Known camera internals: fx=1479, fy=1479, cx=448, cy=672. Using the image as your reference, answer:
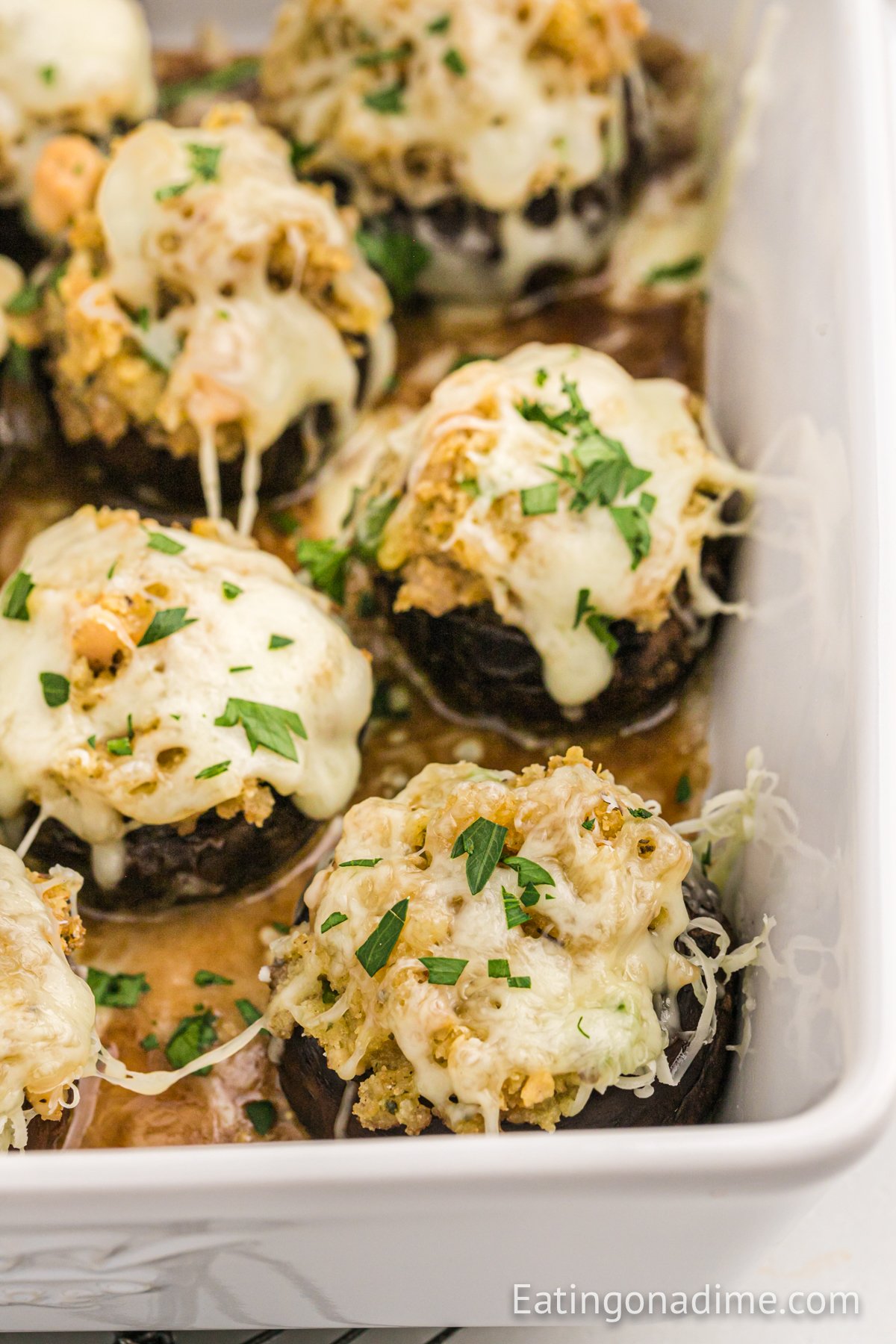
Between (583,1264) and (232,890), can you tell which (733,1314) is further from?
(232,890)

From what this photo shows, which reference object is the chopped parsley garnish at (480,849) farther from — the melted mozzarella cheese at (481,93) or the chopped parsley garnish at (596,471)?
the melted mozzarella cheese at (481,93)

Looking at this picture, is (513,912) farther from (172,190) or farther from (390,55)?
(390,55)

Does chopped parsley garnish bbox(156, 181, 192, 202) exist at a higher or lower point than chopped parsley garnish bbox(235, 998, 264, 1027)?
higher

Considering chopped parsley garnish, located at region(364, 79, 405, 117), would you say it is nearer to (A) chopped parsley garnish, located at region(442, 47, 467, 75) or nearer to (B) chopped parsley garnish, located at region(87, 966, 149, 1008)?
(A) chopped parsley garnish, located at region(442, 47, 467, 75)

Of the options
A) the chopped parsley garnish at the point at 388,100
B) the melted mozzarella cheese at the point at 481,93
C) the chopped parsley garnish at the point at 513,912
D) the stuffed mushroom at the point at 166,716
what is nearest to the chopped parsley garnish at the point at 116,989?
the stuffed mushroom at the point at 166,716

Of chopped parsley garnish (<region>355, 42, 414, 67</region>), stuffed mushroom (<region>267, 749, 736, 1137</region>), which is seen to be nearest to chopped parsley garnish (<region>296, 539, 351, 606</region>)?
stuffed mushroom (<region>267, 749, 736, 1137</region>)

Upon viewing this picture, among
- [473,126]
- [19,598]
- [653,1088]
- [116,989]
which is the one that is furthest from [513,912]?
[473,126]

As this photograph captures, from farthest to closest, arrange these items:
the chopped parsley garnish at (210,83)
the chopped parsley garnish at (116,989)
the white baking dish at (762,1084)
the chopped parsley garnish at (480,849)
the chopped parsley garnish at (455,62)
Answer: the chopped parsley garnish at (210,83)
the chopped parsley garnish at (455,62)
the chopped parsley garnish at (116,989)
the chopped parsley garnish at (480,849)
the white baking dish at (762,1084)
